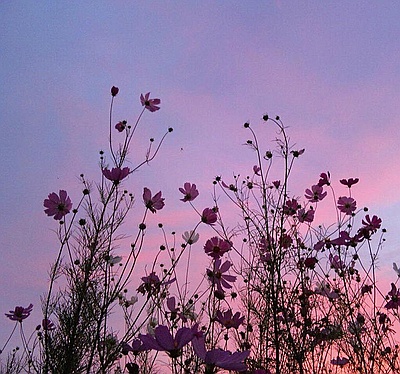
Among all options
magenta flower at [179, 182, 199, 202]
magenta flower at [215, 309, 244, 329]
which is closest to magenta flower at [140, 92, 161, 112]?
magenta flower at [179, 182, 199, 202]

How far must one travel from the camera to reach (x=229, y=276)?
2.28 metres

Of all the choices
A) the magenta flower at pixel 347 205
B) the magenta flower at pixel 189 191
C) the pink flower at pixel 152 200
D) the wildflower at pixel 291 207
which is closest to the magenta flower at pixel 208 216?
the pink flower at pixel 152 200

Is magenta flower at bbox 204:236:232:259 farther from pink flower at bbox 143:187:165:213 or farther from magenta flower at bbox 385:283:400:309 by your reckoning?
magenta flower at bbox 385:283:400:309

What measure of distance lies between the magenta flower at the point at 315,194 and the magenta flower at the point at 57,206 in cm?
161

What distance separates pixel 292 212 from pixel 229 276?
96 centimetres

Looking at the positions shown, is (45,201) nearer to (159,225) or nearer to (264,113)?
(159,225)

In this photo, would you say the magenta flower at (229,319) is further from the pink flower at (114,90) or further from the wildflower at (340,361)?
the pink flower at (114,90)

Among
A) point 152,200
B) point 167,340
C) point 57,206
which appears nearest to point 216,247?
point 152,200

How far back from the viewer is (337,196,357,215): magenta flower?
3360mm

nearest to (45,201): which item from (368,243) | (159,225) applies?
(159,225)

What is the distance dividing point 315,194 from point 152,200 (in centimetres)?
133

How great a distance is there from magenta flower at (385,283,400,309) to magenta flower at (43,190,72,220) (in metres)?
1.99

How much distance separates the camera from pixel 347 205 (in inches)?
133

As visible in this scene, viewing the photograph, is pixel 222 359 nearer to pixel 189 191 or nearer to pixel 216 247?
pixel 216 247
